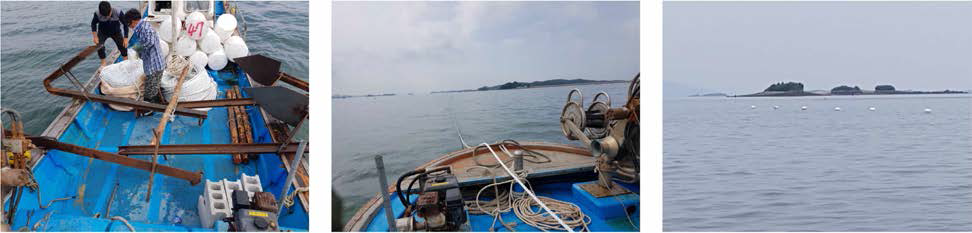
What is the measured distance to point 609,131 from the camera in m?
2.08

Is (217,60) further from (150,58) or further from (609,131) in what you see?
(609,131)

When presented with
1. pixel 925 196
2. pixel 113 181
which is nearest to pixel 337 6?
pixel 113 181

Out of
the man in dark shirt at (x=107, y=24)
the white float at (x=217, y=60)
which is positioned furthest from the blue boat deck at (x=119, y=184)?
the white float at (x=217, y=60)

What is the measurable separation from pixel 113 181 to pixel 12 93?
2618 mm

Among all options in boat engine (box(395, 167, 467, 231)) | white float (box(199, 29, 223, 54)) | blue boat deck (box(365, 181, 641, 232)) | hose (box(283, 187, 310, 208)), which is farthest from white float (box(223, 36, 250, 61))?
boat engine (box(395, 167, 467, 231))

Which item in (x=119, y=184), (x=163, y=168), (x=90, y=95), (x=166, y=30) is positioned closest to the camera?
(x=163, y=168)

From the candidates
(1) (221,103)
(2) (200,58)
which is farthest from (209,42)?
(1) (221,103)

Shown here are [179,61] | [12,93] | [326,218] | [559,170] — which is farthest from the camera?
[12,93]

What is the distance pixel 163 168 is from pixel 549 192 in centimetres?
170

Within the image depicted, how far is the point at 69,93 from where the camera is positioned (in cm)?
272

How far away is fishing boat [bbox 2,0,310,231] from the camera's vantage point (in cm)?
165

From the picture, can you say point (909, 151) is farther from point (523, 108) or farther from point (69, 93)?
point (69, 93)

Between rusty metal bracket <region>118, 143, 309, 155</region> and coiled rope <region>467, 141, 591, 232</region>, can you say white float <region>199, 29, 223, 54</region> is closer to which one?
rusty metal bracket <region>118, 143, 309, 155</region>

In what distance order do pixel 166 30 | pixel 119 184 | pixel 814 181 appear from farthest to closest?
pixel 814 181
pixel 166 30
pixel 119 184
